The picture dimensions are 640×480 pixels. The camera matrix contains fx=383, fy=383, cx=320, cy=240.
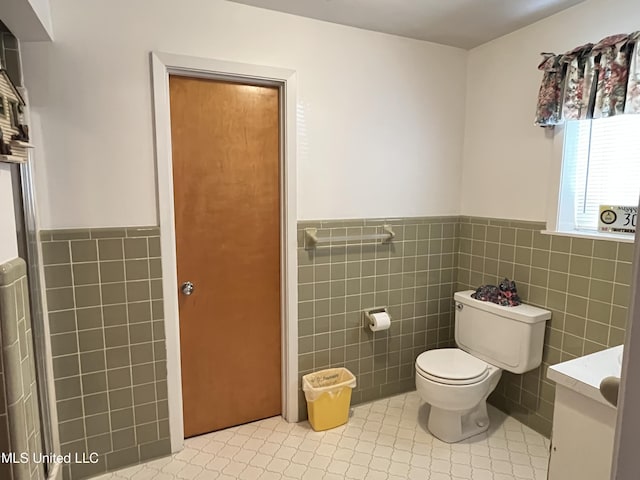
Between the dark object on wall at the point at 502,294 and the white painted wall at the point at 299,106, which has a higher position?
the white painted wall at the point at 299,106

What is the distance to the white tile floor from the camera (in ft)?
6.47

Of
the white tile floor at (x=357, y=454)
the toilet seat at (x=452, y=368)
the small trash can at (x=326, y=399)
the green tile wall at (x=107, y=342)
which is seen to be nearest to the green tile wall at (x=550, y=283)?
Answer: the white tile floor at (x=357, y=454)

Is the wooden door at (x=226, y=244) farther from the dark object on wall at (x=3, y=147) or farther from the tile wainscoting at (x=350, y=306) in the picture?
the dark object on wall at (x=3, y=147)

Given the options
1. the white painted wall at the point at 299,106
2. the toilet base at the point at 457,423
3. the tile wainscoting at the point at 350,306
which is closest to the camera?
the white painted wall at the point at 299,106

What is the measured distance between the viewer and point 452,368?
2.17 meters

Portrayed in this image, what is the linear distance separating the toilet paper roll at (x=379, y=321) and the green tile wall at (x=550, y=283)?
718 mm

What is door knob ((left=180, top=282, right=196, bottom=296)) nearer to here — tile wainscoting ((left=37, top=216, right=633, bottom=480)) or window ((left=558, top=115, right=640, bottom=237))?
tile wainscoting ((left=37, top=216, right=633, bottom=480))

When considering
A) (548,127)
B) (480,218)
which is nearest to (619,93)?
(548,127)

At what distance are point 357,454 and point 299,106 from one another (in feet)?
6.49

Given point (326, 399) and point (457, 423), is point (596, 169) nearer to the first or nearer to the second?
point (457, 423)

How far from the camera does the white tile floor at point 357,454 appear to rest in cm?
197

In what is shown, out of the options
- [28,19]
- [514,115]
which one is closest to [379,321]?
[514,115]

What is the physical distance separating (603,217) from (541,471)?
1.36 m

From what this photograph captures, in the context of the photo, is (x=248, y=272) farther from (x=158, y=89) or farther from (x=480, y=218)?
(x=480, y=218)
